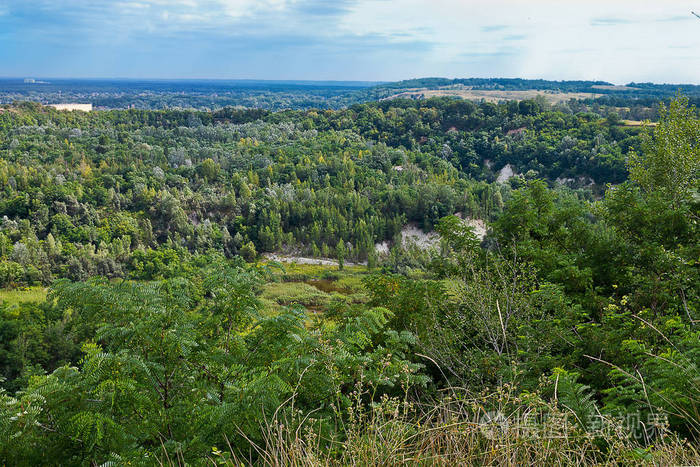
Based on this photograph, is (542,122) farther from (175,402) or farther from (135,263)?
(175,402)

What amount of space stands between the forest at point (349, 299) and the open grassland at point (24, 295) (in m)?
0.37

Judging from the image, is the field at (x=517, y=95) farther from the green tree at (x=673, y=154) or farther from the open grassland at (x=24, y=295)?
the open grassland at (x=24, y=295)

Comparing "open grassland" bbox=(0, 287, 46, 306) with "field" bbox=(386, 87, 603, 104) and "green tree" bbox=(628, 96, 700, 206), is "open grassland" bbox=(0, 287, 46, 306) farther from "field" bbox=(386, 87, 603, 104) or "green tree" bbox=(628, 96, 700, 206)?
"field" bbox=(386, 87, 603, 104)

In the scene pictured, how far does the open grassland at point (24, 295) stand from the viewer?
27.4 metres

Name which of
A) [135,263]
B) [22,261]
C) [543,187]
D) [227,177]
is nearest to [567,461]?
[543,187]

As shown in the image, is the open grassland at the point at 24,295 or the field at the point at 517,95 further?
the field at the point at 517,95

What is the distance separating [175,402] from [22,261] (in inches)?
1459

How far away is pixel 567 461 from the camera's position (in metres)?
2.31

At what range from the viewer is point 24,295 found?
95.4 feet

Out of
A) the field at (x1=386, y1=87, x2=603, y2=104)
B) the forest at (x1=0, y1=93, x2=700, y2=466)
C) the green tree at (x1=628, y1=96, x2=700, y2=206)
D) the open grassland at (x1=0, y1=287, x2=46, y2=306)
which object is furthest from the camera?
the field at (x1=386, y1=87, x2=603, y2=104)

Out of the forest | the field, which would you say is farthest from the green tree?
the field

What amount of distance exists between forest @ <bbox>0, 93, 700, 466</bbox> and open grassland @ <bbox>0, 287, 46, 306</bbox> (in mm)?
370

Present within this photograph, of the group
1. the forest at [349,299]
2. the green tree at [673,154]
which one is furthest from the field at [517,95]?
the green tree at [673,154]

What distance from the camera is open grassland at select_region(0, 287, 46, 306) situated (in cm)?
2745
